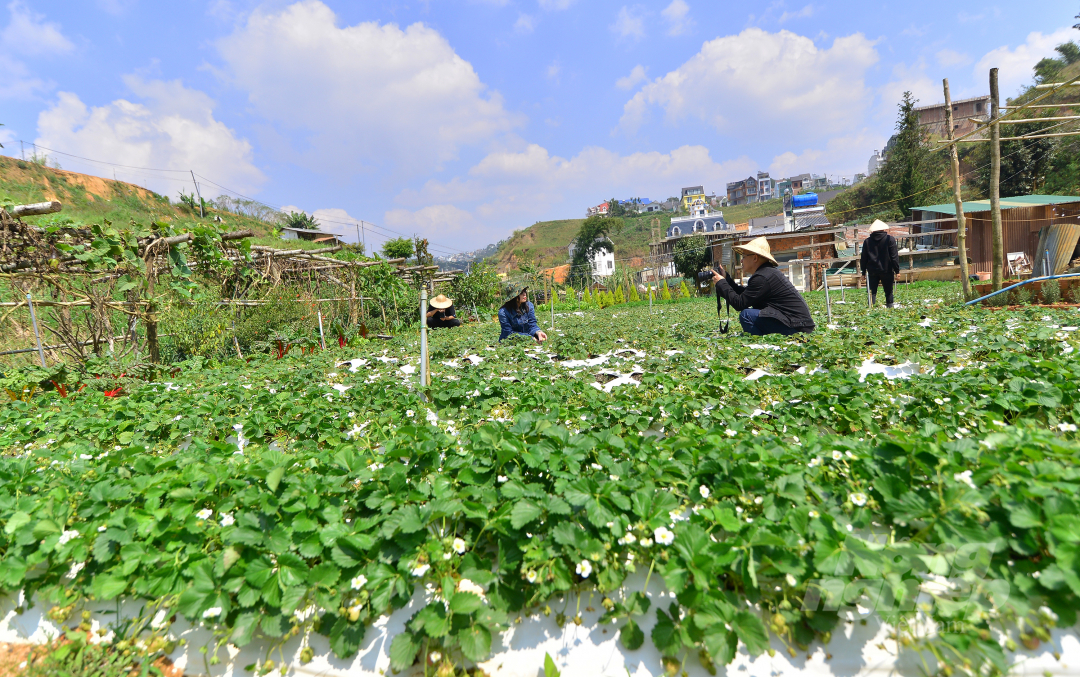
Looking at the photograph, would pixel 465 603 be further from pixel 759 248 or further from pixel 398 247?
pixel 398 247

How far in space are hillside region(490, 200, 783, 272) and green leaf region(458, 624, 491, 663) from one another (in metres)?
75.8

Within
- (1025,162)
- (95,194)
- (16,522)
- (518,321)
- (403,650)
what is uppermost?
(95,194)

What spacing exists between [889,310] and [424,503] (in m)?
9.71

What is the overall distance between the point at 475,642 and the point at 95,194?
53033 millimetres

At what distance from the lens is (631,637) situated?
1632 millimetres

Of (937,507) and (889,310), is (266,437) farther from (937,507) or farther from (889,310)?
(889,310)

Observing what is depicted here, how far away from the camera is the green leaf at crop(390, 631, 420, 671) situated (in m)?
1.56

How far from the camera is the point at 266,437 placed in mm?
3699

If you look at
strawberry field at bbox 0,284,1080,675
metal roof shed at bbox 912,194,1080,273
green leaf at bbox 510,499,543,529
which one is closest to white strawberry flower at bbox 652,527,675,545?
strawberry field at bbox 0,284,1080,675

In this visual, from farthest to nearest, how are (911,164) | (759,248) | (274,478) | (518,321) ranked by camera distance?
1. (911,164)
2. (518,321)
3. (759,248)
4. (274,478)

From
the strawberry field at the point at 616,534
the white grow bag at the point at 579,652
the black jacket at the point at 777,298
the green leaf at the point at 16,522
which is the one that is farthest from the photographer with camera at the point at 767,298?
the green leaf at the point at 16,522

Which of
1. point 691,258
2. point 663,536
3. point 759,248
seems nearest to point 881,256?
point 759,248

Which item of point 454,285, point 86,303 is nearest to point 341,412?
point 86,303

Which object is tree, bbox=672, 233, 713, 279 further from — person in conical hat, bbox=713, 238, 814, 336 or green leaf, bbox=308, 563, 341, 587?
green leaf, bbox=308, 563, 341, 587
